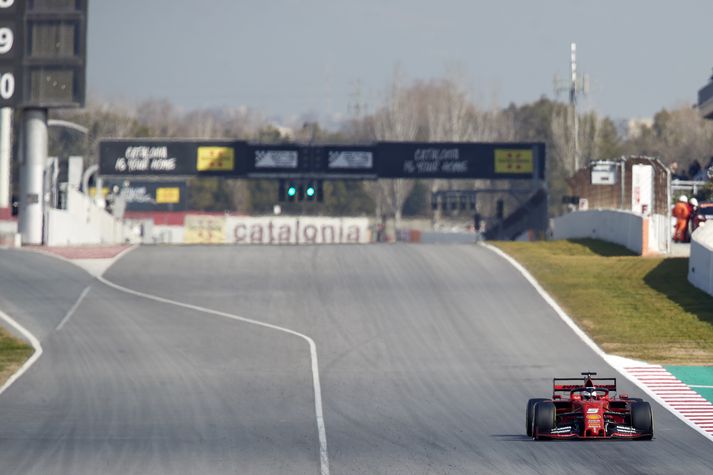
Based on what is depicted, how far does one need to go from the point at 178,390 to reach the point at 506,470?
33.9 feet

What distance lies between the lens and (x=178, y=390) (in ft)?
84.6

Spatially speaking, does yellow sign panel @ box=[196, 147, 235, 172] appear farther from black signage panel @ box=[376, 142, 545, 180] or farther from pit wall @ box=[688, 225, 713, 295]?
pit wall @ box=[688, 225, 713, 295]

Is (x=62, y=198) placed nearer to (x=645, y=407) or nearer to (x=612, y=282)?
(x=612, y=282)

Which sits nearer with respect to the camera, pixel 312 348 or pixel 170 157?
pixel 312 348

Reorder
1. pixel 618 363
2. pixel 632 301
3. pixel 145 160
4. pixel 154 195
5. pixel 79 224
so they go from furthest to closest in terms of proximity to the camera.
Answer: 1. pixel 154 195
2. pixel 145 160
3. pixel 79 224
4. pixel 632 301
5. pixel 618 363

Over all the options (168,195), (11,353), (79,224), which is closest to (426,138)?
(168,195)

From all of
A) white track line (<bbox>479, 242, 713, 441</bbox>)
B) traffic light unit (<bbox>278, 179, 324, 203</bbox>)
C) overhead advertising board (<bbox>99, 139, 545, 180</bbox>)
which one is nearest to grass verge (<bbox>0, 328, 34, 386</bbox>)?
white track line (<bbox>479, 242, 713, 441</bbox>)

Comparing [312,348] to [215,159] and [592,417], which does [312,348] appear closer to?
[592,417]

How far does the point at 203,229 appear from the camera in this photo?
91062mm

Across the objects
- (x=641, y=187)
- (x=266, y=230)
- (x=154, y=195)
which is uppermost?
(x=641, y=187)

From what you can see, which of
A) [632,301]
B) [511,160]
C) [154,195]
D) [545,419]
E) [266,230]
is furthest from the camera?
[154,195]

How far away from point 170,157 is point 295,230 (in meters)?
15.3

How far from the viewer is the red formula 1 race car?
18.1 meters

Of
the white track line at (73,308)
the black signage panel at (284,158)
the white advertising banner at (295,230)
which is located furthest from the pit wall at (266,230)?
the white track line at (73,308)
